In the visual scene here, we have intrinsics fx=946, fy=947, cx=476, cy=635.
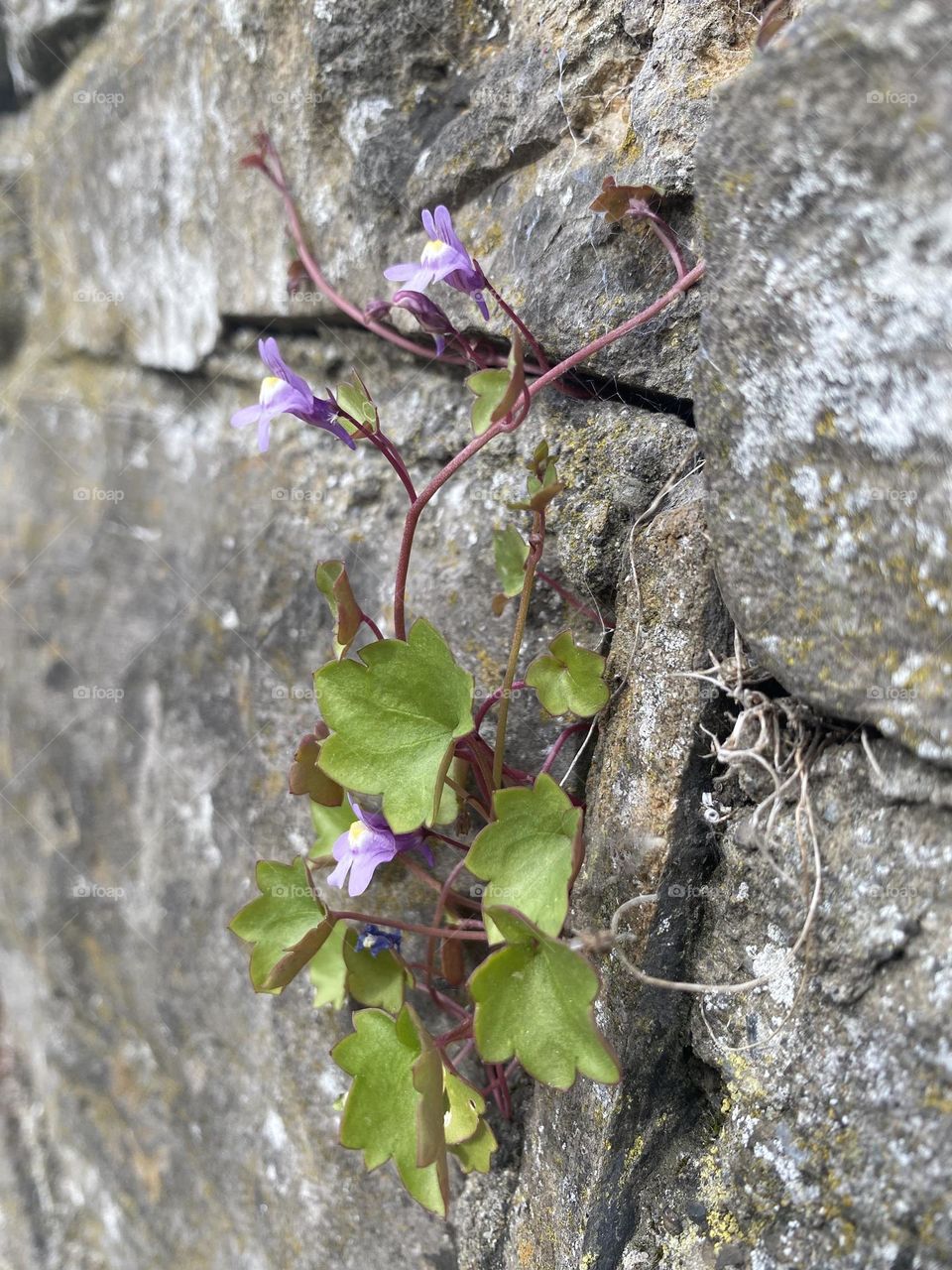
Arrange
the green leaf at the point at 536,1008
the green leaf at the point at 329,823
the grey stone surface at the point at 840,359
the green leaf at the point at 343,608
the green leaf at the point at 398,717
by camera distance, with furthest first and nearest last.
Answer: the green leaf at the point at 329,823
the green leaf at the point at 343,608
the green leaf at the point at 398,717
the green leaf at the point at 536,1008
the grey stone surface at the point at 840,359

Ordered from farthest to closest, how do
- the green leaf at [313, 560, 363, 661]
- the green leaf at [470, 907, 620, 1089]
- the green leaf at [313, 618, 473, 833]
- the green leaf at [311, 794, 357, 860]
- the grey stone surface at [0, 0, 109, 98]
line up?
the grey stone surface at [0, 0, 109, 98]
the green leaf at [311, 794, 357, 860]
the green leaf at [313, 560, 363, 661]
the green leaf at [313, 618, 473, 833]
the green leaf at [470, 907, 620, 1089]

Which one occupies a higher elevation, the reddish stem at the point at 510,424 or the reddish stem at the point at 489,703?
the reddish stem at the point at 510,424

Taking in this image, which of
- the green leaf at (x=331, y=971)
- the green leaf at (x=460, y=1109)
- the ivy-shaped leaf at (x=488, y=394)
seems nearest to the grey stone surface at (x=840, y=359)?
the ivy-shaped leaf at (x=488, y=394)

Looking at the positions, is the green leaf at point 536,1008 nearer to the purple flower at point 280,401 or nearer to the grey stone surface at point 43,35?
the purple flower at point 280,401

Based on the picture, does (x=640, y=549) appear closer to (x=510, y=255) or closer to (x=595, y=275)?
(x=595, y=275)

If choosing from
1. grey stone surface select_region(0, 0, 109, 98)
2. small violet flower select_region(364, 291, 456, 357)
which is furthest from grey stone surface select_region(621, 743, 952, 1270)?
grey stone surface select_region(0, 0, 109, 98)

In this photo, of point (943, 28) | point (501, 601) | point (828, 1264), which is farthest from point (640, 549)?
point (828, 1264)

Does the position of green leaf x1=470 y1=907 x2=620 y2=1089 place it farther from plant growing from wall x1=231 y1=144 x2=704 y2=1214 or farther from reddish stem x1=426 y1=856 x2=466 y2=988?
reddish stem x1=426 y1=856 x2=466 y2=988

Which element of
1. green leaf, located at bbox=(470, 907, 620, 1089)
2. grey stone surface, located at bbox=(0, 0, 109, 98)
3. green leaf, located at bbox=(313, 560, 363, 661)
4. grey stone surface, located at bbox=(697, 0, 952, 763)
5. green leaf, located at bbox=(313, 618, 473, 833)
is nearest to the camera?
grey stone surface, located at bbox=(697, 0, 952, 763)
